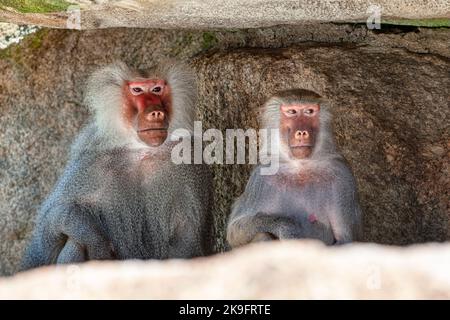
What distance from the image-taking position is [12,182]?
7.11 m

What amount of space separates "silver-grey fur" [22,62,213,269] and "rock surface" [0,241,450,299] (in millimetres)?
1834

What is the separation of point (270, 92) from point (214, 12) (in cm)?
99

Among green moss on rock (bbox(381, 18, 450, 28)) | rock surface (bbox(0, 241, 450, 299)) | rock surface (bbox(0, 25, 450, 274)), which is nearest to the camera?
rock surface (bbox(0, 241, 450, 299))

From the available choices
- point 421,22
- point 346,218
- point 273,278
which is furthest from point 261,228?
point 273,278

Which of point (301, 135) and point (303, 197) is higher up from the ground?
point (301, 135)

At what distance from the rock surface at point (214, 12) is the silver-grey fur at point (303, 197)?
19.3 inches

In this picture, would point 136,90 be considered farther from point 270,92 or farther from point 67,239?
point 270,92

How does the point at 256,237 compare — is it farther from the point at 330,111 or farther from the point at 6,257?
the point at 6,257

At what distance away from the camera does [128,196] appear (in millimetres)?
5785

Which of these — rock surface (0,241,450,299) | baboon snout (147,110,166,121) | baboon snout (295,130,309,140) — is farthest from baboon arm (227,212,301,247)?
rock surface (0,241,450,299)

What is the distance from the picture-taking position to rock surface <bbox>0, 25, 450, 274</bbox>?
6.16 m
